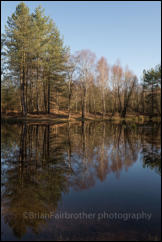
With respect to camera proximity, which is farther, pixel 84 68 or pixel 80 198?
pixel 84 68

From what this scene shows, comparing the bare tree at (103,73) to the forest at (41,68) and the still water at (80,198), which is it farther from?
the still water at (80,198)

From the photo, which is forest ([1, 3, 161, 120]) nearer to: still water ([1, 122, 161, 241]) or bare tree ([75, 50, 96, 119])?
bare tree ([75, 50, 96, 119])

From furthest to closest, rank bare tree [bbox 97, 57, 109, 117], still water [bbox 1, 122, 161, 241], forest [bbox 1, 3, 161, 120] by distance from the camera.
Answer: bare tree [bbox 97, 57, 109, 117] → forest [bbox 1, 3, 161, 120] → still water [bbox 1, 122, 161, 241]

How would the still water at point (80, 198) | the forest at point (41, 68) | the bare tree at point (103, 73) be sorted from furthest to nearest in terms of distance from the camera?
the bare tree at point (103, 73) < the forest at point (41, 68) < the still water at point (80, 198)

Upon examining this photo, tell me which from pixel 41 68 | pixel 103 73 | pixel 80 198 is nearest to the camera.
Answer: pixel 80 198

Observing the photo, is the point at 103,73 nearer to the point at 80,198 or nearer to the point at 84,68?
the point at 84,68

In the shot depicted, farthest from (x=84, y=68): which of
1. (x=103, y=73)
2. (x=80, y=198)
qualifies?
(x=80, y=198)

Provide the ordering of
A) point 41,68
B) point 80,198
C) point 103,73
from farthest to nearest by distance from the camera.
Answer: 1. point 103,73
2. point 41,68
3. point 80,198

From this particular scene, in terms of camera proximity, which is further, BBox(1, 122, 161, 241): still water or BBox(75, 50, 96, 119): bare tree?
BBox(75, 50, 96, 119): bare tree

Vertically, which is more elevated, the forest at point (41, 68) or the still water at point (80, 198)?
the forest at point (41, 68)

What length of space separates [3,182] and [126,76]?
52115mm

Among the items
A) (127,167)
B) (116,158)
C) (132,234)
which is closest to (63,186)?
(132,234)

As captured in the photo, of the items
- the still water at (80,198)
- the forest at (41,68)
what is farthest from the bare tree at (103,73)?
the still water at (80,198)

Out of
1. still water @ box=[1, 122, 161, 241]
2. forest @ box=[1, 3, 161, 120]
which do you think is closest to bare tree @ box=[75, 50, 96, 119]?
forest @ box=[1, 3, 161, 120]
